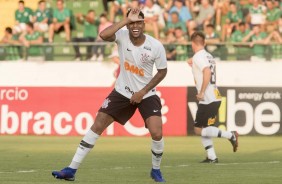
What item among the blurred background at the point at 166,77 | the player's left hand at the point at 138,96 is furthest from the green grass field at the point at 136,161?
the player's left hand at the point at 138,96

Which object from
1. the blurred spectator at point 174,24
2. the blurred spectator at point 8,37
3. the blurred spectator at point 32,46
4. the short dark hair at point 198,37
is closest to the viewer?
the short dark hair at point 198,37

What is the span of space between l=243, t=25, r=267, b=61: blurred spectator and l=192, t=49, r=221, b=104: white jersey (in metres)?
7.64

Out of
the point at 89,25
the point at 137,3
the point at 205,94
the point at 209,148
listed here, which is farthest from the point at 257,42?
the point at 209,148

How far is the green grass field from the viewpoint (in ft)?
45.6

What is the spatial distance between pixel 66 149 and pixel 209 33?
24.3ft

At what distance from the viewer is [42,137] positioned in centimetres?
2533

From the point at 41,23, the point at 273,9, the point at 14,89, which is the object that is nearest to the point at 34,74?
the point at 14,89

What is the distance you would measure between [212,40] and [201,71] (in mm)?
8848

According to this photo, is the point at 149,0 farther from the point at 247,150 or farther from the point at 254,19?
the point at 247,150

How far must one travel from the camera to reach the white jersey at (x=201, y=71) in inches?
694

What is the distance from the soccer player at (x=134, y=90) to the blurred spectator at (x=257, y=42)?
1217 centimetres

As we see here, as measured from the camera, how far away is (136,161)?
17453mm

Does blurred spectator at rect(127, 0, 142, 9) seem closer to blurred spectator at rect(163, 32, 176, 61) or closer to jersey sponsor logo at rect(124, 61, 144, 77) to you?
blurred spectator at rect(163, 32, 176, 61)

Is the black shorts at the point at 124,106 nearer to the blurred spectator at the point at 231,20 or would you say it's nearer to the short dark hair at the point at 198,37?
the short dark hair at the point at 198,37
